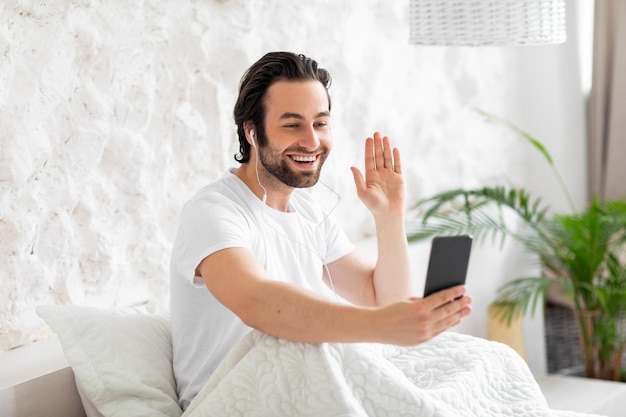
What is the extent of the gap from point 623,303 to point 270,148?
5.47 feet

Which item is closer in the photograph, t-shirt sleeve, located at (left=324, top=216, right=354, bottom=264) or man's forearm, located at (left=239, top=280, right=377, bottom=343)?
man's forearm, located at (left=239, top=280, right=377, bottom=343)

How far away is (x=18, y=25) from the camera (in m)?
2.08

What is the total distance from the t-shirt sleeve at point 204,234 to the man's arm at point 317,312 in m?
0.05

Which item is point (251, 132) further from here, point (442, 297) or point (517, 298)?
point (517, 298)

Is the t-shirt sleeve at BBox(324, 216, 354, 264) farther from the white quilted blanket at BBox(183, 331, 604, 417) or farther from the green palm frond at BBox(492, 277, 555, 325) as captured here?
→ the green palm frond at BBox(492, 277, 555, 325)

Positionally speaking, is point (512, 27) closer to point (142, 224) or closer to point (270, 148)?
point (270, 148)

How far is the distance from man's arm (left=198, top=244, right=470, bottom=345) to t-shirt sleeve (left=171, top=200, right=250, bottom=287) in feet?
0.16

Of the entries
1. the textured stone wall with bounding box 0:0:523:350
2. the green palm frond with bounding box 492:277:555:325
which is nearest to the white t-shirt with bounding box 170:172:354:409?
the textured stone wall with bounding box 0:0:523:350

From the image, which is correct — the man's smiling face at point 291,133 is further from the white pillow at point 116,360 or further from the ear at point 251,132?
the white pillow at point 116,360

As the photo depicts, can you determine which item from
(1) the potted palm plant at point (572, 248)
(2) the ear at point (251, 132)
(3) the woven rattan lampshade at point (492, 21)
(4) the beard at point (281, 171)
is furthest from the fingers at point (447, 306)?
(1) the potted palm plant at point (572, 248)

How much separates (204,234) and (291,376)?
Answer: 1.19 feet

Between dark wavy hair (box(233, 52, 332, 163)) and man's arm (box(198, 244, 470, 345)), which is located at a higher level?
dark wavy hair (box(233, 52, 332, 163))

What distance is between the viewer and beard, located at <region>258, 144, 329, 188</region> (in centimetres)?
203

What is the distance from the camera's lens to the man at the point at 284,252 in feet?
5.38
